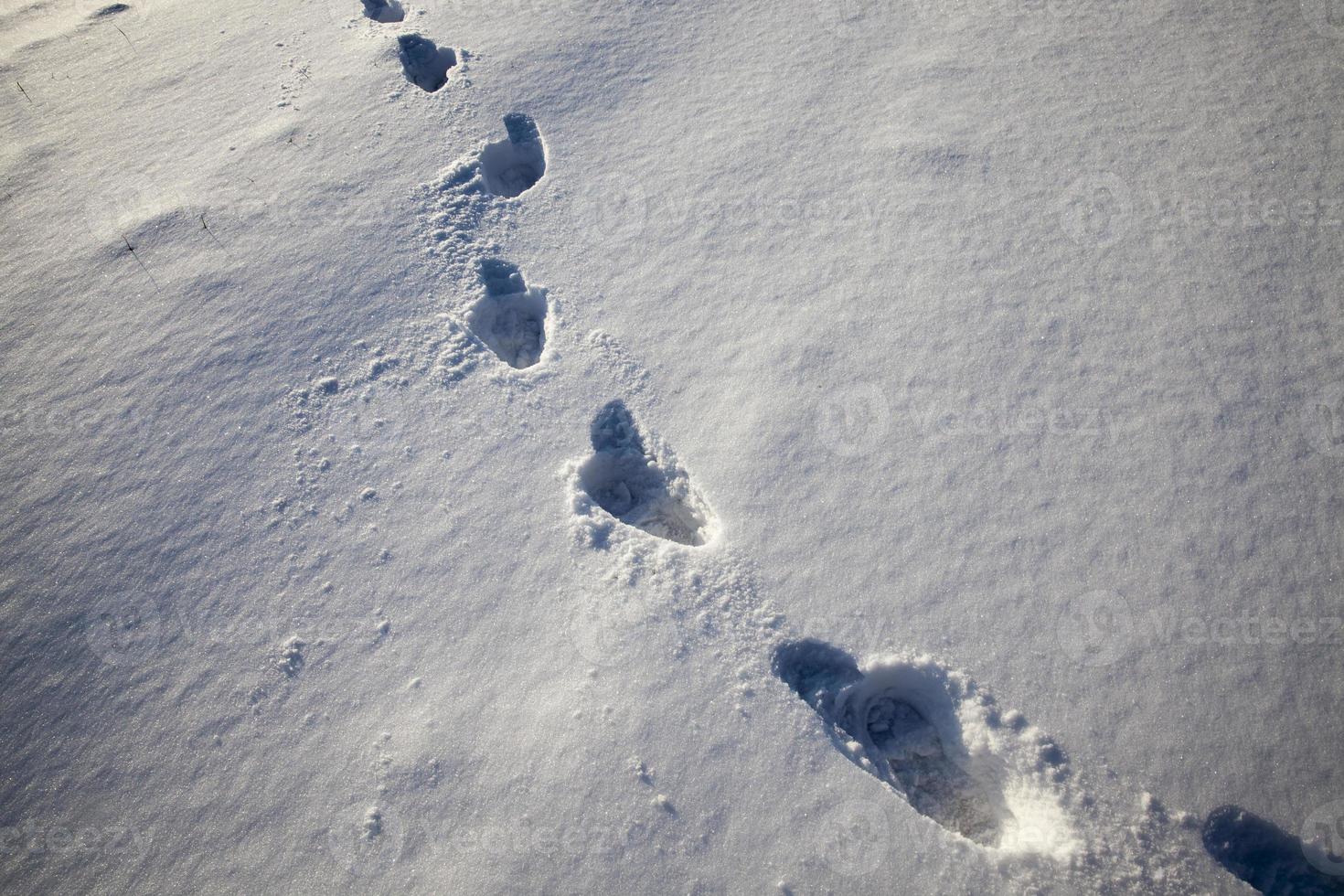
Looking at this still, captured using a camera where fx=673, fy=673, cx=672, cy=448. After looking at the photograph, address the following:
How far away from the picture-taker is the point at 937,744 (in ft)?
6.22

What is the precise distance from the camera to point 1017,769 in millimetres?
1765

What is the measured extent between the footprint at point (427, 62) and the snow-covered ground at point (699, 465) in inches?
2.5

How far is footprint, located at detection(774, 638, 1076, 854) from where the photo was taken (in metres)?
1.75

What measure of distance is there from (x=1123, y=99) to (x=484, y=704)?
3344mm

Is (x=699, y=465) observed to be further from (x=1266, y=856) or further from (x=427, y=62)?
(x=427, y=62)

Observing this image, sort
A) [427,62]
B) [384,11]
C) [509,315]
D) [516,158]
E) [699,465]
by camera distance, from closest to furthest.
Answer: [699,465] < [509,315] < [516,158] < [427,62] < [384,11]

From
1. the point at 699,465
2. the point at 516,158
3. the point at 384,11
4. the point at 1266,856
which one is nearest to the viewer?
the point at 1266,856

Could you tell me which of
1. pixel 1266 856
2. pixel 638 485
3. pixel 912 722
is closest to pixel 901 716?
pixel 912 722

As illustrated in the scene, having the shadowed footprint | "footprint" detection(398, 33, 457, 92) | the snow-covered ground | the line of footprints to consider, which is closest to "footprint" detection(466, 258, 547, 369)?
the snow-covered ground

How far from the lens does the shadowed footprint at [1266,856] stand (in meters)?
1.65

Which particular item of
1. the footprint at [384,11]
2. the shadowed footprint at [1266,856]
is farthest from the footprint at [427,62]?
the shadowed footprint at [1266,856]

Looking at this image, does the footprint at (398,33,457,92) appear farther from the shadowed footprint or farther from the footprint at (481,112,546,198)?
the shadowed footprint

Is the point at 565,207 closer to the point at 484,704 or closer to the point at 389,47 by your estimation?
the point at 389,47

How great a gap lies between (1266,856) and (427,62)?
4.28 m
